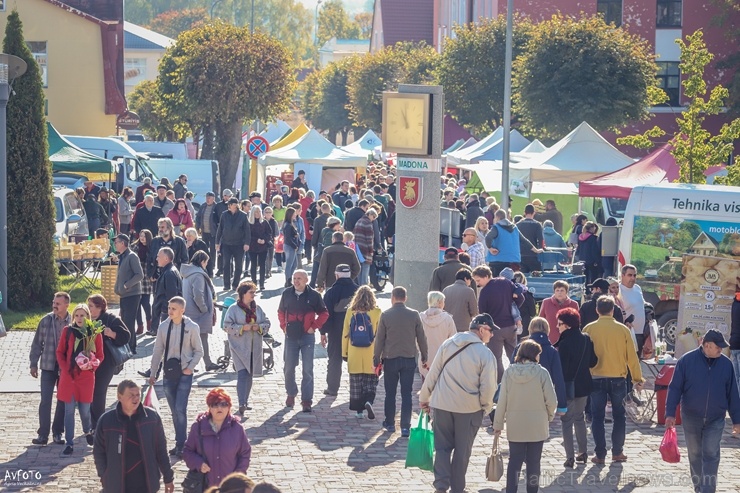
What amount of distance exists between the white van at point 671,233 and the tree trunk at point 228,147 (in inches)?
1042

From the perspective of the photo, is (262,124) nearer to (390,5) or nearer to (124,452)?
(124,452)

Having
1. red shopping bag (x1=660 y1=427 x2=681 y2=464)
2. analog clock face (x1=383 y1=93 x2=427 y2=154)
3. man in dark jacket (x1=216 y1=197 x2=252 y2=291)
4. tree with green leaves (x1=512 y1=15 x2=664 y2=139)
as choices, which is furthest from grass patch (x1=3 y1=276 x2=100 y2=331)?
tree with green leaves (x1=512 y1=15 x2=664 y2=139)

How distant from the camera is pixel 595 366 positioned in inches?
466

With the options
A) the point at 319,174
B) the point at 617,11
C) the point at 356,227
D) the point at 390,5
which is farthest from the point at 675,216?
the point at 390,5

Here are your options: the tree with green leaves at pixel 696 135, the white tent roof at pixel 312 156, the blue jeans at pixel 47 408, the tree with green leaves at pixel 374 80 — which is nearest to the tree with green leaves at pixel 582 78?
the white tent roof at pixel 312 156

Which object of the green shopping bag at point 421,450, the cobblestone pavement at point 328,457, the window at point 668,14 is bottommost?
the cobblestone pavement at point 328,457

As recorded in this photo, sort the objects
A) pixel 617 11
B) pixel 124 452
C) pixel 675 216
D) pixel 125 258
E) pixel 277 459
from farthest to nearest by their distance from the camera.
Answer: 1. pixel 617 11
2. pixel 675 216
3. pixel 125 258
4. pixel 277 459
5. pixel 124 452

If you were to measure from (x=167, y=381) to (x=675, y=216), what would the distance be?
8.65 meters

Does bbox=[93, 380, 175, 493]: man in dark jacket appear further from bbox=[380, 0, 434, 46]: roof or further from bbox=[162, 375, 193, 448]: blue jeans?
bbox=[380, 0, 434, 46]: roof

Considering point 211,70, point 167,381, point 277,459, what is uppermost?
point 211,70

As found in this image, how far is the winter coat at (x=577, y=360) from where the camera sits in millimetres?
11562

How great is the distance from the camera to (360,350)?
1334 cm

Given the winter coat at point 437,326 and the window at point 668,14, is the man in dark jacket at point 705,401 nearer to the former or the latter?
the winter coat at point 437,326

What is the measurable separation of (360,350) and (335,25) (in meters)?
139
